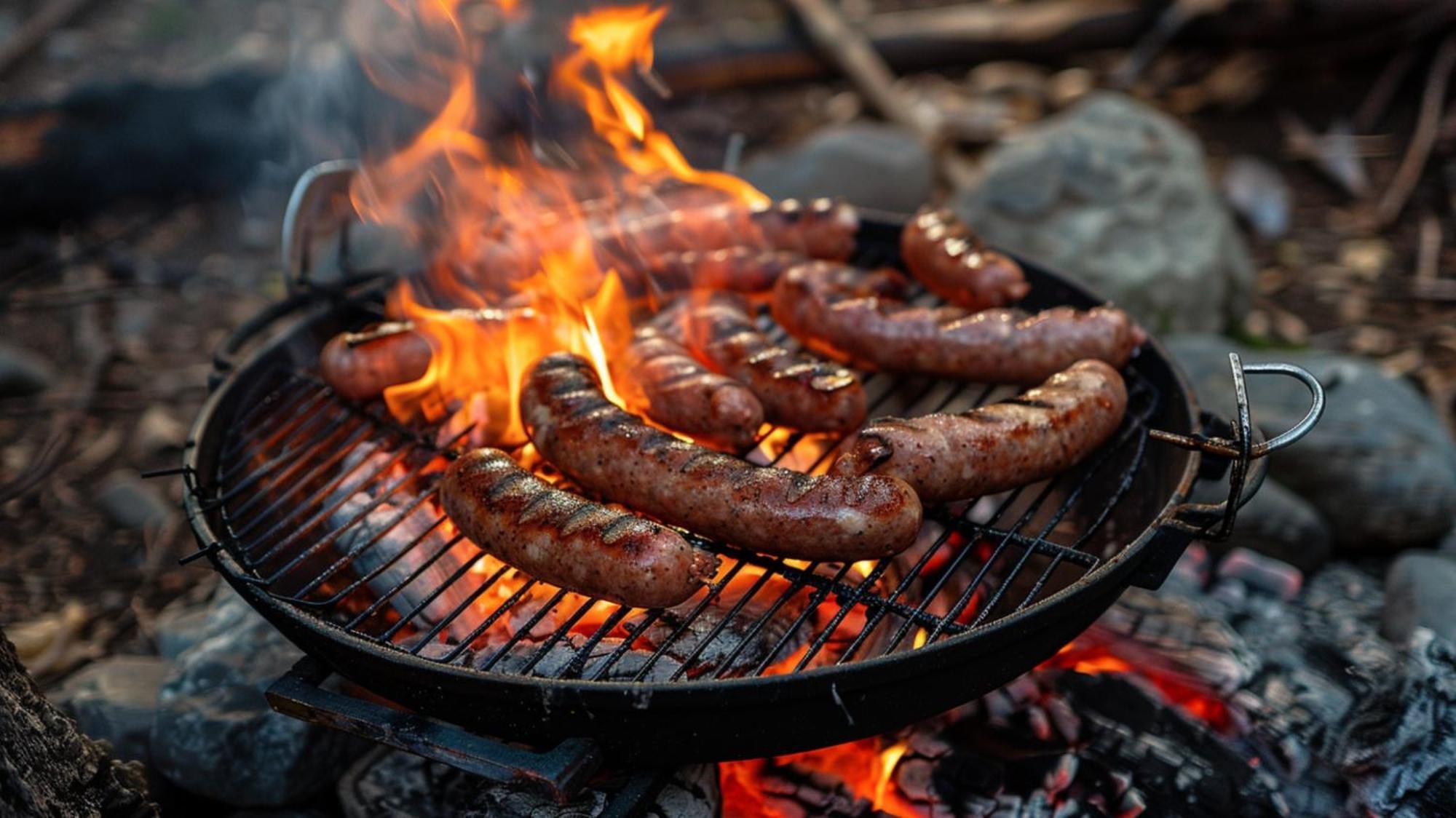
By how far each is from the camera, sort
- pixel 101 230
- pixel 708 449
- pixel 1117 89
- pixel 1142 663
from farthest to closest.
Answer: pixel 1117 89, pixel 101 230, pixel 1142 663, pixel 708 449

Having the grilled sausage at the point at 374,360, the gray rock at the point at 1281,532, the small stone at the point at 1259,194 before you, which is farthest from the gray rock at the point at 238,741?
the small stone at the point at 1259,194

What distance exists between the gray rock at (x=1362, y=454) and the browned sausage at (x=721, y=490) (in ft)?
7.63

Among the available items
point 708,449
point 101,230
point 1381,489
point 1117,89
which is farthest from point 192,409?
point 1117,89

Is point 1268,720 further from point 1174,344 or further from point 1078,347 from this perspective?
point 1174,344

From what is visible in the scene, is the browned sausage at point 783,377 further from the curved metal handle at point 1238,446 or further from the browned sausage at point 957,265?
the curved metal handle at point 1238,446

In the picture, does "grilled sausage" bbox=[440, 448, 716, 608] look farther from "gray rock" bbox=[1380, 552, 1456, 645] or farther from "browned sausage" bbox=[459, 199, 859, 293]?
"gray rock" bbox=[1380, 552, 1456, 645]

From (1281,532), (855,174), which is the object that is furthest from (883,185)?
(1281,532)

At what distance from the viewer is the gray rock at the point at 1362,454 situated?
4.16 meters

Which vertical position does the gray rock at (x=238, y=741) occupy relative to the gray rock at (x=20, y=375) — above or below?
below

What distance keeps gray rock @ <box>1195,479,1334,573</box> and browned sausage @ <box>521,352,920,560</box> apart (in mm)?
2194

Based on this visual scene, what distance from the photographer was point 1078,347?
3.23 metres

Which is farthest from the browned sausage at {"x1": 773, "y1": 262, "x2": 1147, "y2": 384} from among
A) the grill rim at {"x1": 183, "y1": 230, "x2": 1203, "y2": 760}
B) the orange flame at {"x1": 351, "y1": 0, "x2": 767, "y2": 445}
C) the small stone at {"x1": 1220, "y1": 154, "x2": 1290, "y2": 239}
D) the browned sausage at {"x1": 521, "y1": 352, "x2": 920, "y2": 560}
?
the small stone at {"x1": 1220, "y1": 154, "x2": 1290, "y2": 239}

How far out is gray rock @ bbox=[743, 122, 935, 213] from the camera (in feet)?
21.0

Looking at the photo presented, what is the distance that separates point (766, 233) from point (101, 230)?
5.48m
